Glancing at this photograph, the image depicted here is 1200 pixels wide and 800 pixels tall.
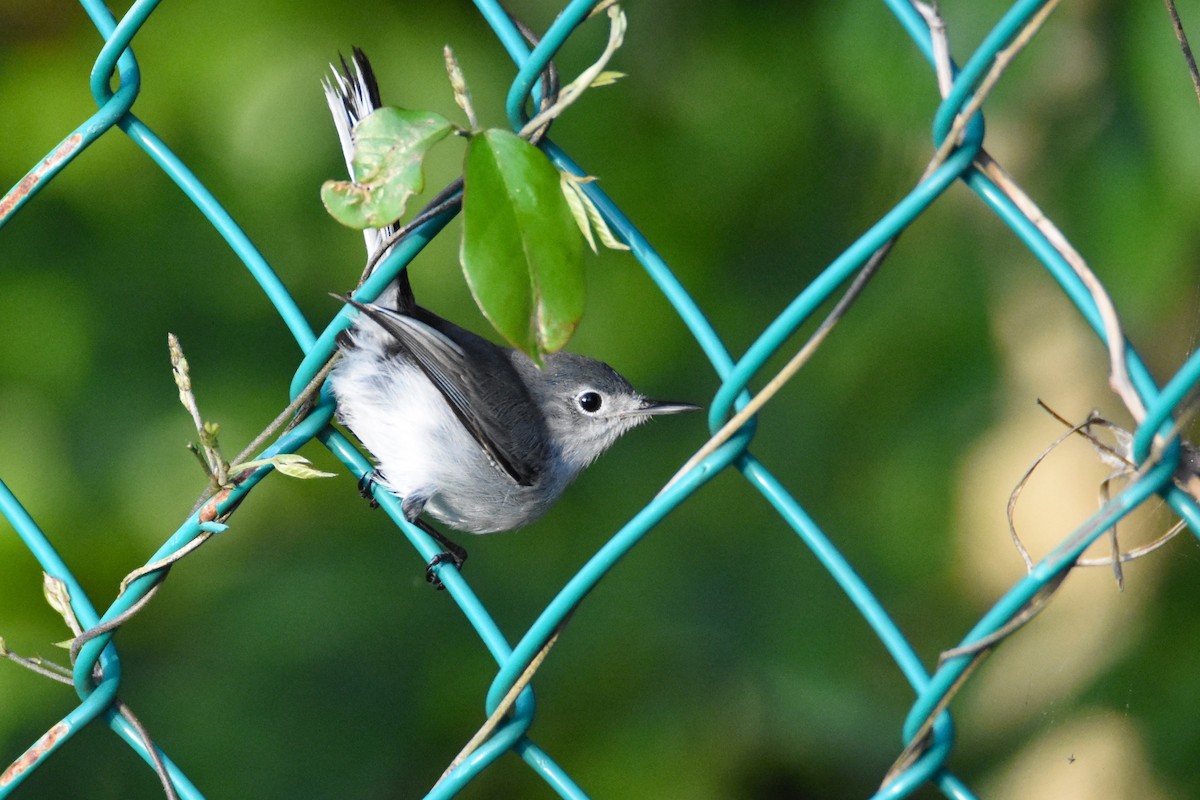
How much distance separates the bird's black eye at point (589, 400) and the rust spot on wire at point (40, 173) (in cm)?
134

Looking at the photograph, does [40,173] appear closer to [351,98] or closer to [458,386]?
[351,98]

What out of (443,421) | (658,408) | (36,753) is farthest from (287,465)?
(658,408)

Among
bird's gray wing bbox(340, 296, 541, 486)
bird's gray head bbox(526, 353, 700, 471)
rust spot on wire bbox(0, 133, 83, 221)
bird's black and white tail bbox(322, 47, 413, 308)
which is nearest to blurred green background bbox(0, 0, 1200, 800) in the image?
bird's gray head bbox(526, 353, 700, 471)

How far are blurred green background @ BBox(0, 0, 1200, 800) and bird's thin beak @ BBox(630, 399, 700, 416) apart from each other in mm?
355

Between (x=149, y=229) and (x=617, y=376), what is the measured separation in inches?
48.9

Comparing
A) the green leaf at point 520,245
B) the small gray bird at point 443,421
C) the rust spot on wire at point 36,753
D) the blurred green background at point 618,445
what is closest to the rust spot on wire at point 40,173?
the rust spot on wire at point 36,753

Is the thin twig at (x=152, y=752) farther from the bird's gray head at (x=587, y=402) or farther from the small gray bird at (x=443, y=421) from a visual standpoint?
the bird's gray head at (x=587, y=402)

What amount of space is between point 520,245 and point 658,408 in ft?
5.09

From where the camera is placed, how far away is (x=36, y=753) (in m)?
1.51

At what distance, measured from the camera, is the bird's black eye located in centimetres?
268

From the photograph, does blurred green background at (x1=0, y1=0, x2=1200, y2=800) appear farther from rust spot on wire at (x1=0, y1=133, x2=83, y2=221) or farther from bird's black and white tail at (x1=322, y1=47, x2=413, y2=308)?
rust spot on wire at (x1=0, y1=133, x2=83, y2=221)

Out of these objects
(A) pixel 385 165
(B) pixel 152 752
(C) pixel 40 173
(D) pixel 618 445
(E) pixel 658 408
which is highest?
(C) pixel 40 173

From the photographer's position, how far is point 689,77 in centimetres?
305

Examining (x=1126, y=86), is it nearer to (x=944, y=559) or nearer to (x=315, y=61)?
(x=944, y=559)
